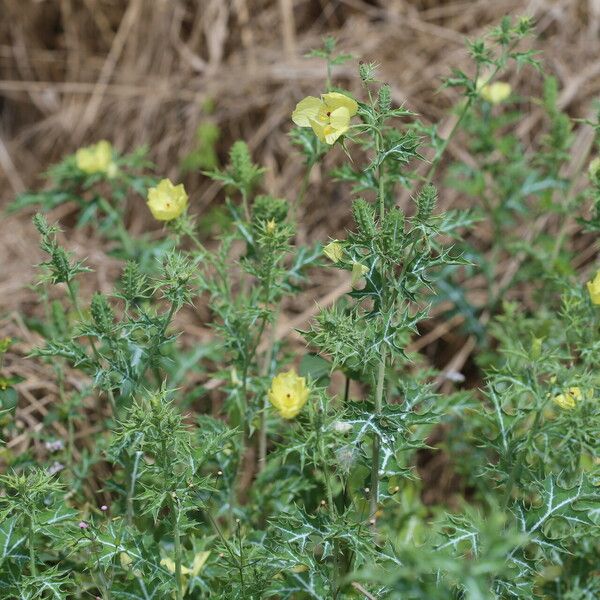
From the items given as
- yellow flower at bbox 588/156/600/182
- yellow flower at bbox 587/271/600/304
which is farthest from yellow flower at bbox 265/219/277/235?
yellow flower at bbox 588/156/600/182

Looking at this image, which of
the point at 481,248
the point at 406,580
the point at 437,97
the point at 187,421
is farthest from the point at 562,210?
the point at 406,580

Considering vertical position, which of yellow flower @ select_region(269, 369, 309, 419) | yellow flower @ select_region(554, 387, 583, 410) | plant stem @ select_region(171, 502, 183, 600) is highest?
yellow flower @ select_region(269, 369, 309, 419)

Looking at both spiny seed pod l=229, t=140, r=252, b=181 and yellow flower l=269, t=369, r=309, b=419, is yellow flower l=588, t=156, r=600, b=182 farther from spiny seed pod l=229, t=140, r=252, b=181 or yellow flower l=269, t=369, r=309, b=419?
yellow flower l=269, t=369, r=309, b=419

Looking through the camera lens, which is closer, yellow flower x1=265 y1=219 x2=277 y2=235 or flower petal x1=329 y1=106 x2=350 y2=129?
flower petal x1=329 y1=106 x2=350 y2=129

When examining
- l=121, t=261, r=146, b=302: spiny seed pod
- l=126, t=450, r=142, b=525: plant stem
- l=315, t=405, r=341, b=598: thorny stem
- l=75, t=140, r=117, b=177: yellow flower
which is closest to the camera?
l=315, t=405, r=341, b=598: thorny stem

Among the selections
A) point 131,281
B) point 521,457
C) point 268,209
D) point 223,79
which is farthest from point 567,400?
point 223,79

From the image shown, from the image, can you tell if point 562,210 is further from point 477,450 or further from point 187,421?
point 187,421

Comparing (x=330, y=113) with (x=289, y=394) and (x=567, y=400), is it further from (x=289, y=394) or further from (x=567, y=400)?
(x=567, y=400)
